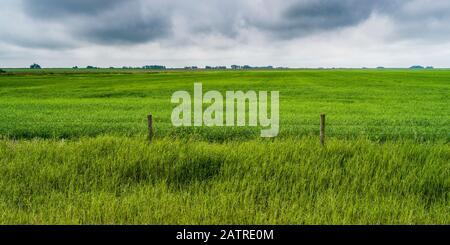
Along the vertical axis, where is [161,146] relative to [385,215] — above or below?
above

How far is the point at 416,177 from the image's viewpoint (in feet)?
24.7

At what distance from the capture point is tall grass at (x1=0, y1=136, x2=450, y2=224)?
5.93m

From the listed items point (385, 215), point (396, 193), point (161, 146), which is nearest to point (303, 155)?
point (396, 193)

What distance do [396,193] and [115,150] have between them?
21.7 feet

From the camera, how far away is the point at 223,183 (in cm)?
738

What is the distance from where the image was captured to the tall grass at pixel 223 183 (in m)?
5.93
